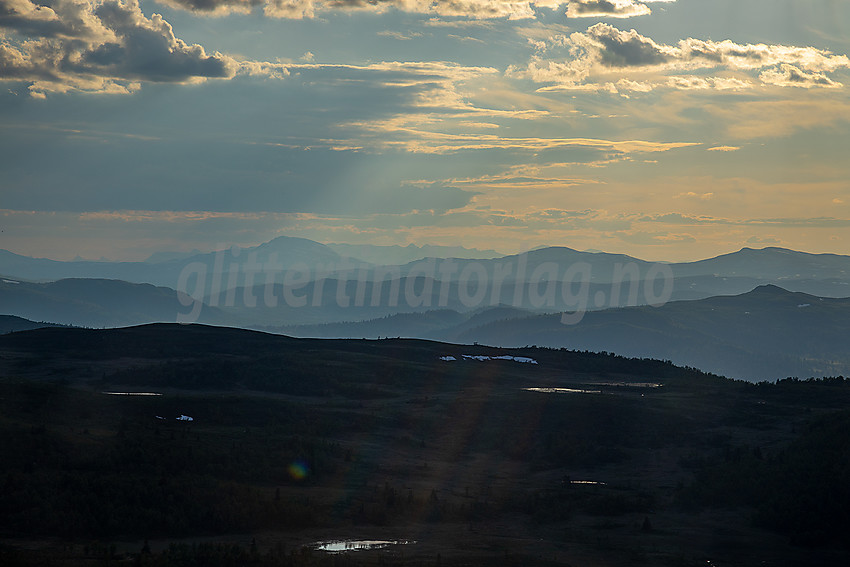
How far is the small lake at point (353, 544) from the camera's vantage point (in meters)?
40.4

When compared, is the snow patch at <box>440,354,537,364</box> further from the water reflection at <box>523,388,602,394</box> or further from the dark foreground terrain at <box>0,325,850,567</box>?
the water reflection at <box>523,388,602,394</box>

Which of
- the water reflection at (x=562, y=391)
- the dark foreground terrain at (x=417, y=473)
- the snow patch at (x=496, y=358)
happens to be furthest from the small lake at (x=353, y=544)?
the snow patch at (x=496, y=358)

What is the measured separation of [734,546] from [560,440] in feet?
102

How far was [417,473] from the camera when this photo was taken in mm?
63281

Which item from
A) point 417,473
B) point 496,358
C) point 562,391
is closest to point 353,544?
point 417,473

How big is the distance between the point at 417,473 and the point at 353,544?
21.5 metres

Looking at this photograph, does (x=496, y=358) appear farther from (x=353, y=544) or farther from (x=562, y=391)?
(x=353, y=544)

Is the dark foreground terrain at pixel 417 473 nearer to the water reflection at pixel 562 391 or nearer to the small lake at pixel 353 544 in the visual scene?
the small lake at pixel 353 544

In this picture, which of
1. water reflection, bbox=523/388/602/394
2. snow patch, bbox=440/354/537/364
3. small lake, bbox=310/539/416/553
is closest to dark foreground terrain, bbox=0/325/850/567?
small lake, bbox=310/539/416/553

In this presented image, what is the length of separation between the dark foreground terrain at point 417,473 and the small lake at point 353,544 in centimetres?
57

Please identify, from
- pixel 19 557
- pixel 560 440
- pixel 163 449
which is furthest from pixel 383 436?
pixel 19 557

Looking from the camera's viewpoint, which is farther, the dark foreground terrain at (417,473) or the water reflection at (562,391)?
the water reflection at (562,391)

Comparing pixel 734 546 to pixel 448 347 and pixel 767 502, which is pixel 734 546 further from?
pixel 448 347

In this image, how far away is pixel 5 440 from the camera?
1973 inches
